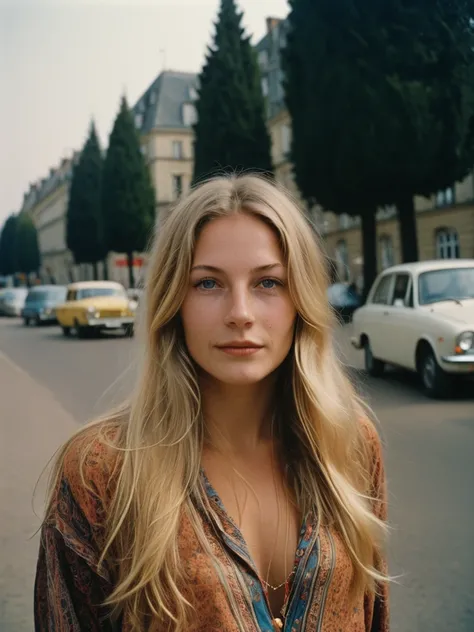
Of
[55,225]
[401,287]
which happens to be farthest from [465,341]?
[55,225]

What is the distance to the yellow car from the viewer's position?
2089 centimetres

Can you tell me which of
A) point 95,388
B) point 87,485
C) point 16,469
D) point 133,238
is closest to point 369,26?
point 95,388

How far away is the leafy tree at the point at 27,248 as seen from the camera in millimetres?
96312

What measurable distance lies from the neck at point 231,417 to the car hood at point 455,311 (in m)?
7.30

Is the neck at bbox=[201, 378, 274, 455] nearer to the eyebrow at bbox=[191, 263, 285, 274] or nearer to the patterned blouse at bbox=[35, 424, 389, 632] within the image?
the patterned blouse at bbox=[35, 424, 389, 632]

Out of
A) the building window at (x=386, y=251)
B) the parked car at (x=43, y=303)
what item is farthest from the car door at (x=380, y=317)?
the building window at (x=386, y=251)

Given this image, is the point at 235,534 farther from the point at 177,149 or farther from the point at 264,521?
the point at 177,149

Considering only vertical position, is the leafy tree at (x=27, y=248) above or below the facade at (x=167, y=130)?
below

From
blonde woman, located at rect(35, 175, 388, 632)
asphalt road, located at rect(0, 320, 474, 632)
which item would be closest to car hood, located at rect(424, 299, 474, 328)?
asphalt road, located at rect(0, 320, 474, 632)

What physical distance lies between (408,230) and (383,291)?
413 inches

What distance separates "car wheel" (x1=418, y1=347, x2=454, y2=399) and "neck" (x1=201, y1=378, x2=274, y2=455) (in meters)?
7.27

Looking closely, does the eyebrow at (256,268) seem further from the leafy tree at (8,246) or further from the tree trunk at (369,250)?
the leafy tree at (8,246)

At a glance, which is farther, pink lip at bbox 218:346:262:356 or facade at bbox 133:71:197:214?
facade at bbox 133:71:197:214

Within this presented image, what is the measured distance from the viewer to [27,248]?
317ft
